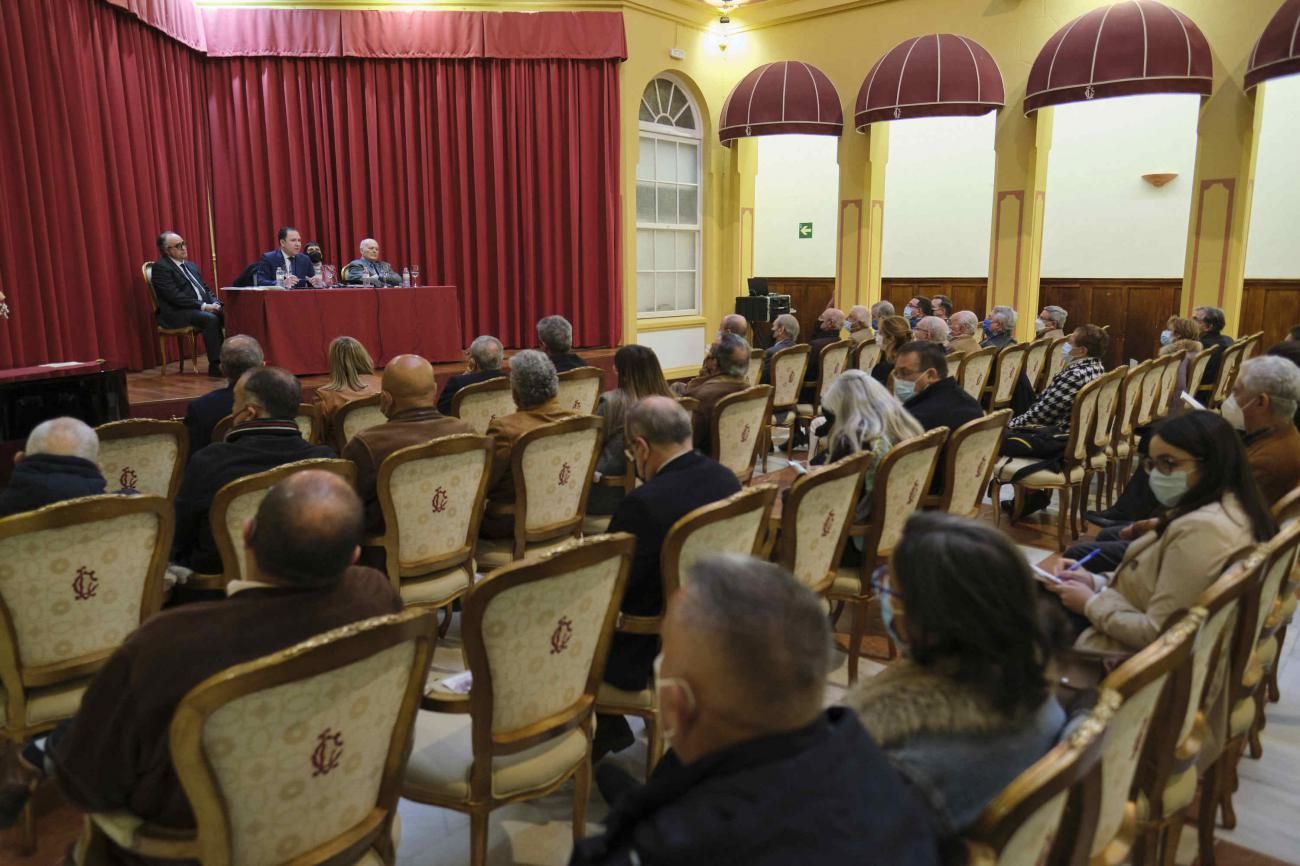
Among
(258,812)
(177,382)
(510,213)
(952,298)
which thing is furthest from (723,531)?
(952,298)

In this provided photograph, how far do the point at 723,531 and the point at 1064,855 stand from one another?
44.3 inches

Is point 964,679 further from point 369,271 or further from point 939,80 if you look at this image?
point 939,80

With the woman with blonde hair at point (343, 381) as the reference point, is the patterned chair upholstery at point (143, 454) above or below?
below

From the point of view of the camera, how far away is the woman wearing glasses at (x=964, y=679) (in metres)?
1.16

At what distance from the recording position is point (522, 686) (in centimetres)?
180

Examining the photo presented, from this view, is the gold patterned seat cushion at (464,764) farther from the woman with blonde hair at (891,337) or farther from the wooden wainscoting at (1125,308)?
the wooden wainscoting at (1125,308)

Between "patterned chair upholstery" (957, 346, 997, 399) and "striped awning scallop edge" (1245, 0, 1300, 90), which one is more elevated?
"striped awning scallop edge" (1245, 0, 1300, 90)

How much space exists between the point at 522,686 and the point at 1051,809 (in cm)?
102

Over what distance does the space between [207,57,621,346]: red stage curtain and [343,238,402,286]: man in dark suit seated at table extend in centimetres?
160

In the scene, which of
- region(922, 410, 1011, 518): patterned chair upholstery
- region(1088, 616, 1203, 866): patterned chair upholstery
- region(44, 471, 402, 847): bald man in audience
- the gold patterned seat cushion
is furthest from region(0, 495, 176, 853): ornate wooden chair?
region(922, 410, 1011, 518): patterned chair upholstery

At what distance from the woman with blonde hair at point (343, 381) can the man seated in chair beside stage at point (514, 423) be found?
3.09ft

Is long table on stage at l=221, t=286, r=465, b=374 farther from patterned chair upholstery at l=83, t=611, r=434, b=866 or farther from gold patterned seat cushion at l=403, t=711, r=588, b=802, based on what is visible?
patterned chair upholstery at l=83, t=611, r=434, b=866

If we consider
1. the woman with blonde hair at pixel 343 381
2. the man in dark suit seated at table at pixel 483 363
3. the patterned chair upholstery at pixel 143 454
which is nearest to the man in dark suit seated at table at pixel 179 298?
the man in dark suit seated at table at pixel 483 363

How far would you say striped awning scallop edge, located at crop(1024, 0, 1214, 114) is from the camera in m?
7.76
